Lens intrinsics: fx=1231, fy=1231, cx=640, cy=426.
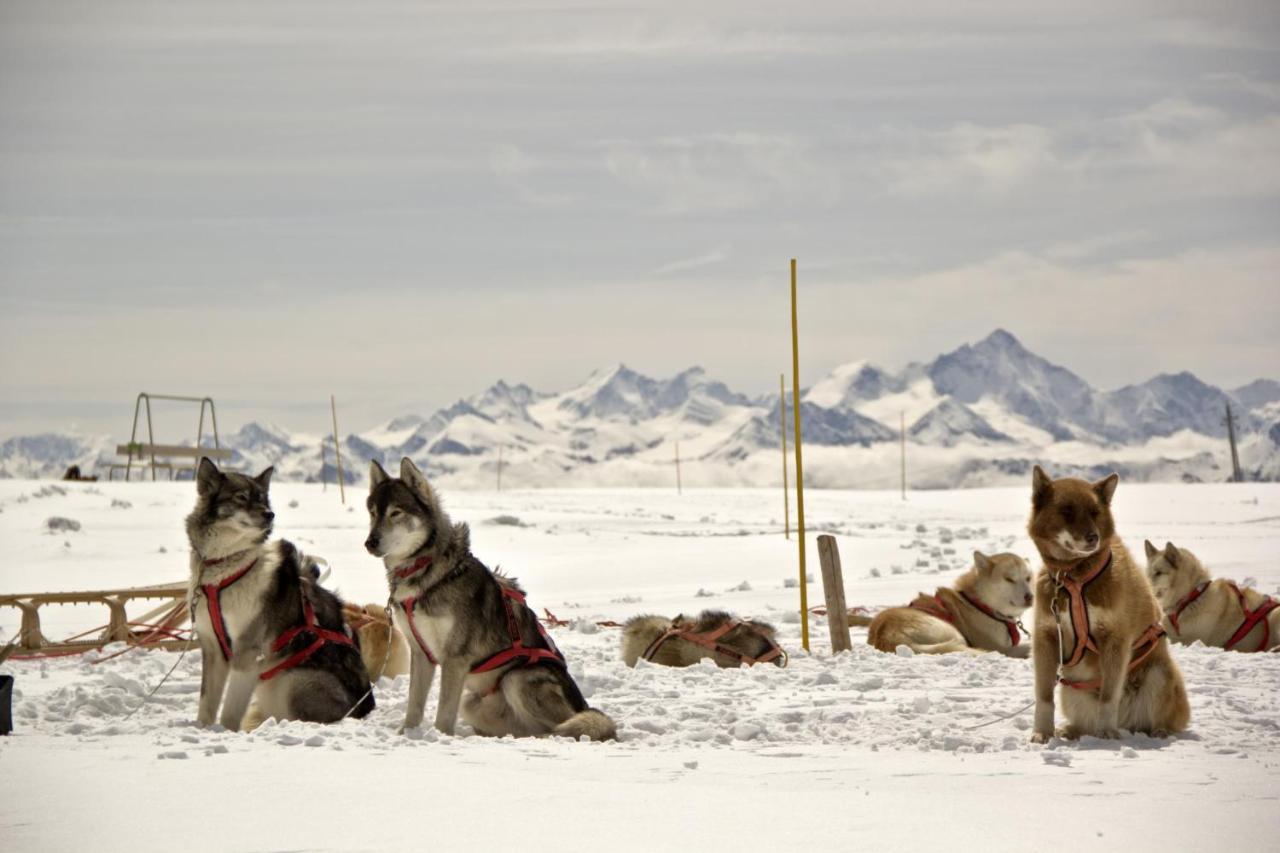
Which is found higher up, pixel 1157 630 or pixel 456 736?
pixel 1157 630

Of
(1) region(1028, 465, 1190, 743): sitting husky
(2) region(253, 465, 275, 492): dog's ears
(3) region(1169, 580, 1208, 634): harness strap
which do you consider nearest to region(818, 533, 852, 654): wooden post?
(3) region(1169, 580, 1208, 634): harness strap

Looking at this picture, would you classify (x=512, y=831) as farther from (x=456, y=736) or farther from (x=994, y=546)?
(x=994, y=546)

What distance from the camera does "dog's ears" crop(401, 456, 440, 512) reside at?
666 cm

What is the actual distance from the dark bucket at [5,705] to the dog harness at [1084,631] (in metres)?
5.40

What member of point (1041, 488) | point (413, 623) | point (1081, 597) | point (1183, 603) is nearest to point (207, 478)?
point (413, 623)

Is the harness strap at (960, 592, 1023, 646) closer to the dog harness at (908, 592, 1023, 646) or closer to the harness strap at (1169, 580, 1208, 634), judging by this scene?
the dog harness at (908, 592, 1023, 646)

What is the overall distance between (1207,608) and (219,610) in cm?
806

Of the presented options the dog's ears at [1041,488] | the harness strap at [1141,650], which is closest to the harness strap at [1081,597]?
the harness strap at [1141,650]

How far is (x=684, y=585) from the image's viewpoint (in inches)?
812

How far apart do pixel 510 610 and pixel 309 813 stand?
252 centimetres

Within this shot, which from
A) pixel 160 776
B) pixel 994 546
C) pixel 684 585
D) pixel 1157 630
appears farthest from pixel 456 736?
pixel 994 546

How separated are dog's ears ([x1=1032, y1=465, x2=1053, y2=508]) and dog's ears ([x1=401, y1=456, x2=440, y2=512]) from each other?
315 centimetres

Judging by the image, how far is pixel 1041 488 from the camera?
6.06 m

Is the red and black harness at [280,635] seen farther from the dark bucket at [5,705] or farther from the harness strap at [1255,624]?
the harness strap at [1255,624]
